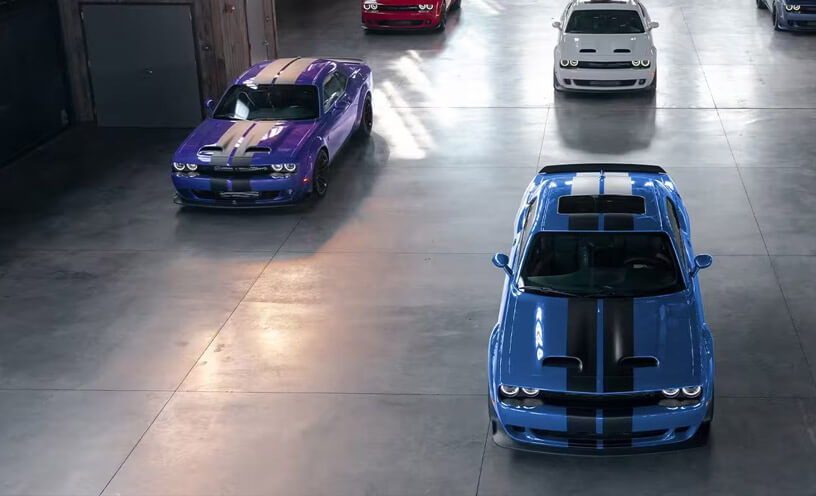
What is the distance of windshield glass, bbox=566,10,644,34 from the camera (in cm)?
1775

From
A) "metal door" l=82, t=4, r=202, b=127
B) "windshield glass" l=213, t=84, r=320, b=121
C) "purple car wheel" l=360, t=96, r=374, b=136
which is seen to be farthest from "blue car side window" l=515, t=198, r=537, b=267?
"metal door" l=82, t=4, r=202, b=127

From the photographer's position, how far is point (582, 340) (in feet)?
25.1

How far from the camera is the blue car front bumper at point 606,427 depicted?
7199mm

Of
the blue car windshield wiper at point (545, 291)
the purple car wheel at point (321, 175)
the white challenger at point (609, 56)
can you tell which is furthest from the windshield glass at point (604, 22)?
the blue car windshield wiper at point (545, 291)

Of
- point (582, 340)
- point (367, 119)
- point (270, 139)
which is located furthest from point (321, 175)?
point (582, 340)

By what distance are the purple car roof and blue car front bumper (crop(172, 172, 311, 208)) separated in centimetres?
187

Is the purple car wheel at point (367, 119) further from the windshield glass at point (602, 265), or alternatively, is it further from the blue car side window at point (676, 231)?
the windshield glass at point (602, 265)

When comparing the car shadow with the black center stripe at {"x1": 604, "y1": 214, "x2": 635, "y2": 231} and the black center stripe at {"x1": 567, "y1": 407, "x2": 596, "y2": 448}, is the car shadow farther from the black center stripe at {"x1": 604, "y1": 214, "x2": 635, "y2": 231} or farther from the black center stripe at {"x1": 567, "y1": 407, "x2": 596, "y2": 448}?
the black center stripe at {"x1": 567, "y1": 407, "x2": 596, "y2": 448}

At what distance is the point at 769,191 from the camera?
13.0 meters

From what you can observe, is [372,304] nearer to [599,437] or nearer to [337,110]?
[599,437]

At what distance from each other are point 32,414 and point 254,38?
1108 cm

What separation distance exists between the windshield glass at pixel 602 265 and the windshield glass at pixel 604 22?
33.3ft

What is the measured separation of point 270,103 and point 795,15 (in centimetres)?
1249

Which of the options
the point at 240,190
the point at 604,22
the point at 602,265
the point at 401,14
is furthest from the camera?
the point at 401,14
